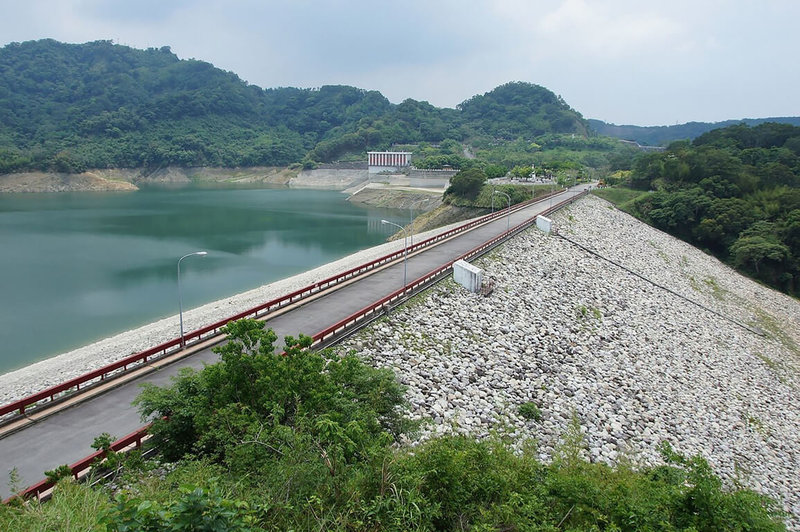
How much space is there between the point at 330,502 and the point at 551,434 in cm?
972

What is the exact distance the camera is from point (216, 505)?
233 inches

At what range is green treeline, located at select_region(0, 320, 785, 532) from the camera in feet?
22.3

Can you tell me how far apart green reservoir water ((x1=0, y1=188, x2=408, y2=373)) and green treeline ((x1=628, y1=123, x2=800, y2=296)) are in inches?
1408

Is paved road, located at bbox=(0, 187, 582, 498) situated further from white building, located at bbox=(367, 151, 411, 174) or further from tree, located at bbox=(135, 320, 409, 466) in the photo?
white building, located at bbox=(367, 151, 411, 174)

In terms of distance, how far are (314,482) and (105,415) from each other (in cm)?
897

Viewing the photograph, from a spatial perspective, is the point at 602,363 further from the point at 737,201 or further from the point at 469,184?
the point at 469,184

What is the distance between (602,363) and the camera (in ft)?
73.8

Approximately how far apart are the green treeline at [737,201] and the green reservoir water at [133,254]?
3577cm

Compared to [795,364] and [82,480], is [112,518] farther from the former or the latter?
[795,364]

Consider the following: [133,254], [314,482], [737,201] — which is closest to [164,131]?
[133,254]

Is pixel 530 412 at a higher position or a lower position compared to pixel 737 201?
lower

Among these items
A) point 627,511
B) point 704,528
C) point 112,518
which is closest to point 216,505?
point 112,518

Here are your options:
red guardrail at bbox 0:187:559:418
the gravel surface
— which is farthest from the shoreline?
the gravel surface

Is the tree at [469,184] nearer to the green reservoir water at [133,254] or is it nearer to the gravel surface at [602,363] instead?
the green reservoir water at [133,254]
